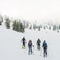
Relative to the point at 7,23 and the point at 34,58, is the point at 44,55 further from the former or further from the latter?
the point at 7,23

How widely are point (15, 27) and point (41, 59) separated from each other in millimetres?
69320

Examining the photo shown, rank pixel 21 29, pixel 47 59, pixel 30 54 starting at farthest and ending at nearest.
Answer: pixel 21 29
pixel 30 54
pixel 47 59

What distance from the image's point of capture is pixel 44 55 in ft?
85.6

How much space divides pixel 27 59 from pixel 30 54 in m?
3.21

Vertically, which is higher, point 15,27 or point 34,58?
point 34,58

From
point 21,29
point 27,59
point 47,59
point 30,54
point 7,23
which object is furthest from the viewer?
point 7,23

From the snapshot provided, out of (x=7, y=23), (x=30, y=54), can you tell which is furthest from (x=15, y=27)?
(x=30, y=54)

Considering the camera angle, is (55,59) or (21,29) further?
(21,29)

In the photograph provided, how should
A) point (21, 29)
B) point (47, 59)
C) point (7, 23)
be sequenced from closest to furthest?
point (47, 59)
point (21, 29)
point (7, 23)

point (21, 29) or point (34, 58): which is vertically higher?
point (34, 58)

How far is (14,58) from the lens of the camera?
915 inches

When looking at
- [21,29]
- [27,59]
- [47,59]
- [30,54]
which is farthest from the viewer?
[21,29]

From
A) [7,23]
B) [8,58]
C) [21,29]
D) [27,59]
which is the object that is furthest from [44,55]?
[7,23]

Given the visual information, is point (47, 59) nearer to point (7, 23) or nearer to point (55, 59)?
point (55, 59)
